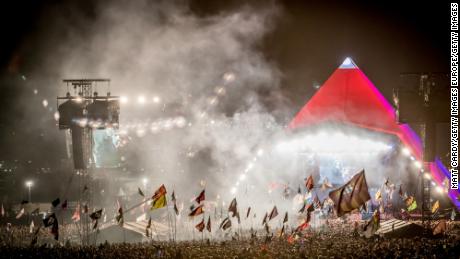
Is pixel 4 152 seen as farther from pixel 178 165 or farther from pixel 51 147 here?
pixel 178 165

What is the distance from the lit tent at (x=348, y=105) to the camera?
3341 cm

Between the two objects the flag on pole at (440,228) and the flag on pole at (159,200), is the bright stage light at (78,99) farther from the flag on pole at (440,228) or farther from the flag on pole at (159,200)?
the flag on pole at (440,228)

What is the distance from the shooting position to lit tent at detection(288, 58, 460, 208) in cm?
3341

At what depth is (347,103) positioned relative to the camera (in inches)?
1355

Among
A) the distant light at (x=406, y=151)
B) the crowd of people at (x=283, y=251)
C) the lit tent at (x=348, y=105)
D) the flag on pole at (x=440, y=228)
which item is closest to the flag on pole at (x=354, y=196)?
the crowd of people at (x=283, y=251)

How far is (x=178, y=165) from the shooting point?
47.0m

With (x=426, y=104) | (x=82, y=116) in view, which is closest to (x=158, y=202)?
(x=82, y=116)

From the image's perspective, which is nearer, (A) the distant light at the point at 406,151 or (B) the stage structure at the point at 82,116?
(B) the stage structure at the point at 82,116

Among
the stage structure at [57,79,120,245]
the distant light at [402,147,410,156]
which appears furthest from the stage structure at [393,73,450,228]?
the stage structure at [57,79,120,245]

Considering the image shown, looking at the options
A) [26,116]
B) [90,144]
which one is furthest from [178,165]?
[90,144]

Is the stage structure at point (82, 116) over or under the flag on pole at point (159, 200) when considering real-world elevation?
over

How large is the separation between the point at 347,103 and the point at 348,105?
0.50ft

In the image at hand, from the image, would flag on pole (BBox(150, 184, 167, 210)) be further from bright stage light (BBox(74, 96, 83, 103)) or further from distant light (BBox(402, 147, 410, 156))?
distant light (BBox(402, 147, 410, 156))

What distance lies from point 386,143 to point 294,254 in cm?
1915
